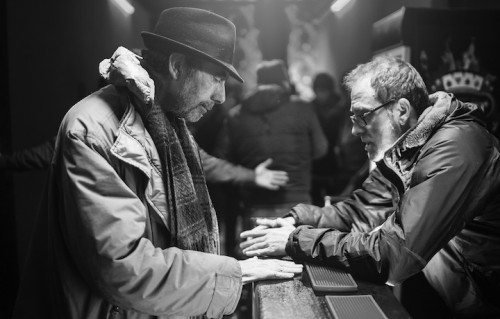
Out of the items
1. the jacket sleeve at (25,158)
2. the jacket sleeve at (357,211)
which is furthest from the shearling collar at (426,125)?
the jacket sleeve at (25,158)

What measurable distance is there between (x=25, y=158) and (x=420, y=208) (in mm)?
2337

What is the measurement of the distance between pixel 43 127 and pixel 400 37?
2470 mm

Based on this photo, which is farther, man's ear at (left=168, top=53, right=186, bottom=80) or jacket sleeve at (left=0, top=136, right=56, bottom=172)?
jacket sleeve at (left=0, top=136, right=56, bottom=172)

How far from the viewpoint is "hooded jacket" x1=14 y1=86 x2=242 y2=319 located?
3.83 ft

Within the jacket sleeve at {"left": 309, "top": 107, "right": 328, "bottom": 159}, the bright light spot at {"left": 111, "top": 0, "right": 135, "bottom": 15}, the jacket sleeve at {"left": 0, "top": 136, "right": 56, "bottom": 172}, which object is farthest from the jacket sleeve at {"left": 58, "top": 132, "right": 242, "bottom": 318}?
the jacket sleeve at {"left": 309, "top": 107, "right": 328, "bottom": 159}

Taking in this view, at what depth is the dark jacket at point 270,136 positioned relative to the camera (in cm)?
338

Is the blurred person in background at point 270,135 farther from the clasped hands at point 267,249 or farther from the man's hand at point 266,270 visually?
the man's hand at point 266,270

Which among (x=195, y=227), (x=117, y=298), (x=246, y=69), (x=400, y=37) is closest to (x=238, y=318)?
(x=195, y=227)

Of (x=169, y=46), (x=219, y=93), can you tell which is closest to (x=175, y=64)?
(x=169, y=46)

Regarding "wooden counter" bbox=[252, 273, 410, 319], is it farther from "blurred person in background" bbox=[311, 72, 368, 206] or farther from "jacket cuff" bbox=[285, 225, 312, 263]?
"blurred person in background" bbox=[311, 72, 368, 206]

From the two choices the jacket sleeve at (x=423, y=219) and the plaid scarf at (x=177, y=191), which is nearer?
the plaid scarf at (x=177, y=191)

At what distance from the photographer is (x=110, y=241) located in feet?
3.79

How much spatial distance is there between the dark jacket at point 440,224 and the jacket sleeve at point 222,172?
1.21m

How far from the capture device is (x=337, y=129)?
4414 mm
